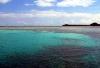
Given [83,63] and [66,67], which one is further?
[83,63]

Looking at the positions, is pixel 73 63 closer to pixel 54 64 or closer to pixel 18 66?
pixel 54 64

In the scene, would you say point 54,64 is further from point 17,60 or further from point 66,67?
point 17,60

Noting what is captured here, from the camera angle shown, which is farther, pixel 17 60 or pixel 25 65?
pixel 17 60

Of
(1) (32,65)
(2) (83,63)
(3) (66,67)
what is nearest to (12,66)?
(1) (32,65)

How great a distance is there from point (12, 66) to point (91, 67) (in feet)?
15.5

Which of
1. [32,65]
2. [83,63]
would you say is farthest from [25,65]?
[83,63]

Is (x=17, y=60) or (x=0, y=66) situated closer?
(x=0, y=66)

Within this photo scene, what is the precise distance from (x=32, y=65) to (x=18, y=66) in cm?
89

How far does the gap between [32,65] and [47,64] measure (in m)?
0.94

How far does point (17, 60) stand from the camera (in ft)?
50.1

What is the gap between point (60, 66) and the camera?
13.5 meters

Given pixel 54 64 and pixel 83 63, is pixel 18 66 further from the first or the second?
pixel 83 63

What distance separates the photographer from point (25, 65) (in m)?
13.8

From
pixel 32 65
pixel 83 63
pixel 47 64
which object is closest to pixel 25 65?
pixel 32 65
